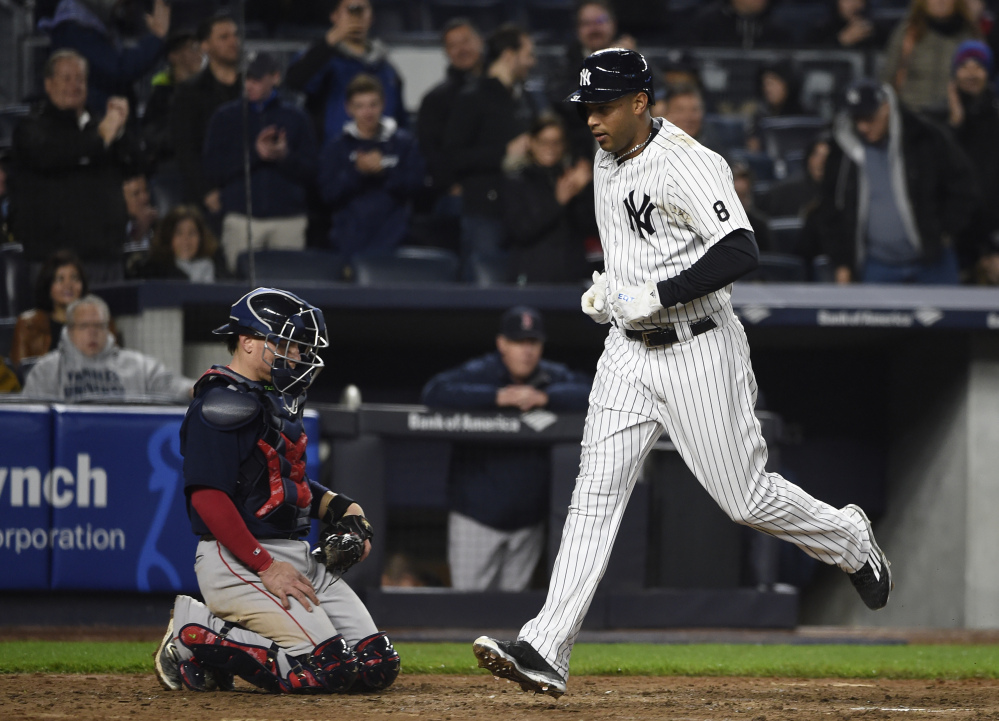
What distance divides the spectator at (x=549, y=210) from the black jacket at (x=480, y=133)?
392 millimetres

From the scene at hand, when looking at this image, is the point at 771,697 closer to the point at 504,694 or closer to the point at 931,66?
the point at 504,694

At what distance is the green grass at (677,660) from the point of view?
4.77m

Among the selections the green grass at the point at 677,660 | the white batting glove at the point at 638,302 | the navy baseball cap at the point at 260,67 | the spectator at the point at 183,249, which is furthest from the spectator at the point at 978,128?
the white batting glove at the point at 638,302

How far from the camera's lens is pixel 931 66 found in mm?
9234

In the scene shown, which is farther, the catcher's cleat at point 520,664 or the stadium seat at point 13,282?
the stadium seat at point 13,282

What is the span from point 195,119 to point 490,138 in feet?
5.77

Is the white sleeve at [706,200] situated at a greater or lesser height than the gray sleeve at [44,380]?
greater

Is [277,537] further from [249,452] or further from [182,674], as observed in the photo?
[182,674]

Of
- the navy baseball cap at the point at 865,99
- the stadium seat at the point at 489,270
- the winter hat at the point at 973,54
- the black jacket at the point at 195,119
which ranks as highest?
the winter hat at the point at 973,54

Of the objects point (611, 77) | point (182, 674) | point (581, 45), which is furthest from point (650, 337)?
point (581, 45)

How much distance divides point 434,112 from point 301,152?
3.38 feet

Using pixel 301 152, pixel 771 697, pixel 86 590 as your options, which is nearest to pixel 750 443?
pixel 771 697

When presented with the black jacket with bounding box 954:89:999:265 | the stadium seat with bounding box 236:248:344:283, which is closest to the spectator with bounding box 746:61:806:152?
the black jacket with bounding box 954:89:999:265

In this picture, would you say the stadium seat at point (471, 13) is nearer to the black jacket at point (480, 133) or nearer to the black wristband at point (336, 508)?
the black jacket at point (480, 133)
